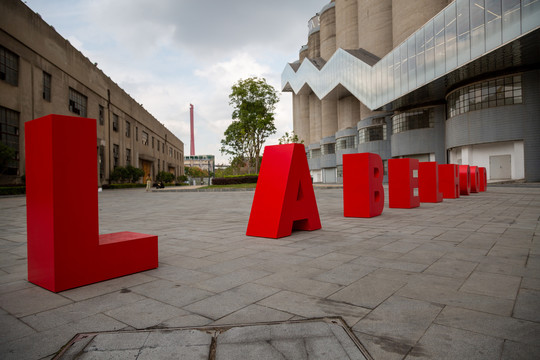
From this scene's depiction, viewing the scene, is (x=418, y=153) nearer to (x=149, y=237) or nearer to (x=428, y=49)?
(x=428, y=49)

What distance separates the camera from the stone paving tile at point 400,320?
2.16 meters

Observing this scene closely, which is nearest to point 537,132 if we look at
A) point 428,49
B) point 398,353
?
point 428,49

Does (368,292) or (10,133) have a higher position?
(10,133)

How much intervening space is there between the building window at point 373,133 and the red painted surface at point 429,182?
2926 centimetres

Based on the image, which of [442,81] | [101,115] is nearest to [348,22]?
[442,81]

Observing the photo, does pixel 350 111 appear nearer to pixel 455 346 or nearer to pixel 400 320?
pixel 400 320

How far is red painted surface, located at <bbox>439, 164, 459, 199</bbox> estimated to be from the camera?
46.7ft

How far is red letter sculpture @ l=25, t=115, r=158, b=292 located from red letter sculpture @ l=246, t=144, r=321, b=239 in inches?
114

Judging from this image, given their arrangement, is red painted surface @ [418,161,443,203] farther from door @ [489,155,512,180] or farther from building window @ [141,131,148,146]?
building window @ [141,131,148,146]

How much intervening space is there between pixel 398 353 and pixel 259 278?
1.78 meters

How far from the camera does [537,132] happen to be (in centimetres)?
2552

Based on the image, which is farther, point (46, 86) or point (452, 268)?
point (46, 86)

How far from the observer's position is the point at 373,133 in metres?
41.1

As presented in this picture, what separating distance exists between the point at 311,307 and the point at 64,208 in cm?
261
